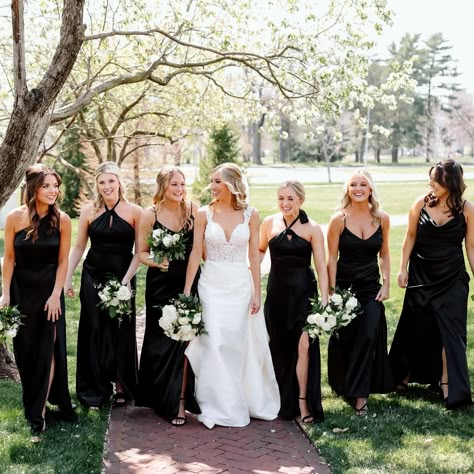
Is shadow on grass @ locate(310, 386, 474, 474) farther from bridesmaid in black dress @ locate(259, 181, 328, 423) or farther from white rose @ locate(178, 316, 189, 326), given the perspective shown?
white rose @ locate(178, 316, 189, 326)

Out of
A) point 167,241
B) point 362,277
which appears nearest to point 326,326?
point 362,277

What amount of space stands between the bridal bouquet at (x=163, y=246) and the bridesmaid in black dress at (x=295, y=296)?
924mm

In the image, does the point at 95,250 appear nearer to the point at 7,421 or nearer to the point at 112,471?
the point at 7,421

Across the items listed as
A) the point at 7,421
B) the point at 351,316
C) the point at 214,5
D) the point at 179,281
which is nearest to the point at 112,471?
the point at 7,421

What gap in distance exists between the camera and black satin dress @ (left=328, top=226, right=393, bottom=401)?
22.3ft

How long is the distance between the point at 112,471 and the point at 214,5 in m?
7.16

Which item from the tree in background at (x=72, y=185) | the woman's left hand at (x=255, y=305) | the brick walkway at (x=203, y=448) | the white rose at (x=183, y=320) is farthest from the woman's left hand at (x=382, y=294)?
the tree in background at (x=72, y=185)

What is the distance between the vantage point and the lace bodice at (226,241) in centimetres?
654

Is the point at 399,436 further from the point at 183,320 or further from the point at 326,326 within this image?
the point at 183,320

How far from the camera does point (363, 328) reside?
22.4ft

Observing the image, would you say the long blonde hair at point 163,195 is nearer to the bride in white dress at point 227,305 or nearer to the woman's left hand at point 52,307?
the bride in white dress at point 227,305

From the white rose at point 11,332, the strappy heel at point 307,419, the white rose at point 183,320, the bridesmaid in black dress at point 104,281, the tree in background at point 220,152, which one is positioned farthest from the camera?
the tree in background at point 220,152

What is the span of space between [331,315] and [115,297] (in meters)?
1.98

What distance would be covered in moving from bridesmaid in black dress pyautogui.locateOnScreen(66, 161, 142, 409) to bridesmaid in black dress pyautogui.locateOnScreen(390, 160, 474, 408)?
2.76 m
